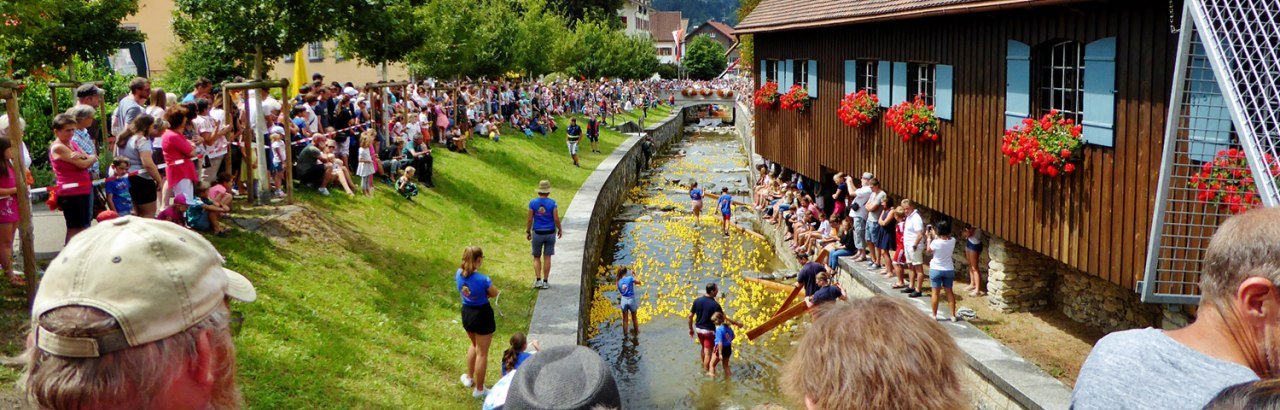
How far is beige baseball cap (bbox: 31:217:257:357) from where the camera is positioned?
80.3 inches

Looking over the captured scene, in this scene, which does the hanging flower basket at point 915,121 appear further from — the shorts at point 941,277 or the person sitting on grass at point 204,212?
the person sitting on grass at point 204,212

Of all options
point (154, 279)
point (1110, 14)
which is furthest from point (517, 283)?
point (154, 279)

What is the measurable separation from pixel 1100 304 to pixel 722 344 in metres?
4.50

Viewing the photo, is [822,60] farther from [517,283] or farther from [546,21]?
[546,21]

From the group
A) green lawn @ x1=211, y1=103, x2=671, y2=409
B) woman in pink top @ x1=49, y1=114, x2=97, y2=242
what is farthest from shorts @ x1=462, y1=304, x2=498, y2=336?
woman in pink top @ x1=49, y1=114, x2=97, y2=242

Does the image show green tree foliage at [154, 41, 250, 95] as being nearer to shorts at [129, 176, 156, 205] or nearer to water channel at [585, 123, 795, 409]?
water channel at [585, 123, 795, 409]

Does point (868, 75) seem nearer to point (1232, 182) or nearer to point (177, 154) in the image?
point (1232, 182)

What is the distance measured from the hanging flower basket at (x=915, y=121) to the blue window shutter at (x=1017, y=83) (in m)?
2.16

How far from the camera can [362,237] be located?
1337 centimetres

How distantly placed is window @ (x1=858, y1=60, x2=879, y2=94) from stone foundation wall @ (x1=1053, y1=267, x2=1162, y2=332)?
5757mm

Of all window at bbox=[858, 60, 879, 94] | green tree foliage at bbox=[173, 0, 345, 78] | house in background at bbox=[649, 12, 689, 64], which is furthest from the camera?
house in background at bbox=[649, 12, 689, 64]

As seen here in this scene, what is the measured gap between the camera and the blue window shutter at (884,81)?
1623cm

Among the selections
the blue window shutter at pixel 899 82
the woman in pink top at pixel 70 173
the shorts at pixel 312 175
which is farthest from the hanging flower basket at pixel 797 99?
the woman in pink top at pixel 70 173

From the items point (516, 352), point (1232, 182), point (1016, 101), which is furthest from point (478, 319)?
point (1016, 101)
